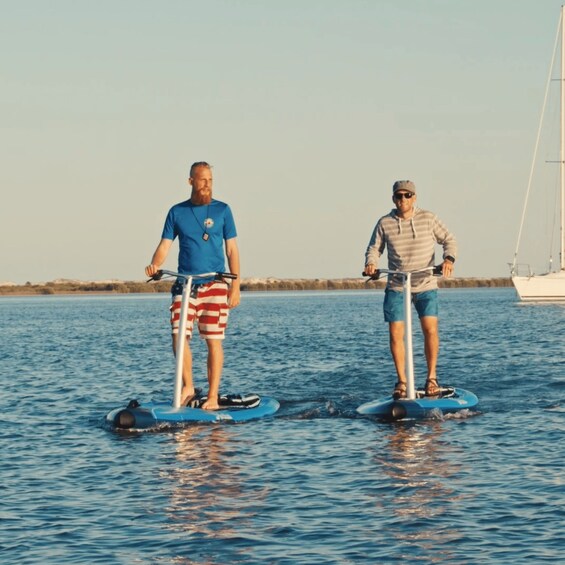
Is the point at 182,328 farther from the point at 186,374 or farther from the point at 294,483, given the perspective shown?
the point at 294,483

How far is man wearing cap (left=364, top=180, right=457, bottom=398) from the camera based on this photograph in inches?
524

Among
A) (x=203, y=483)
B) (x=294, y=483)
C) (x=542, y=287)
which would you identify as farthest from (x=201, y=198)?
(x=542, y=287)

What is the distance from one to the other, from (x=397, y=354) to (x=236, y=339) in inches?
910

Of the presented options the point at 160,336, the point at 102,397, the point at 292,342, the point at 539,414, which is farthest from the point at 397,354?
the point at 160,336

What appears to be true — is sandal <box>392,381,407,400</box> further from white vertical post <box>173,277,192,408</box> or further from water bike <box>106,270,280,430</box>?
white vertical post <box>173,277,192,408</box>

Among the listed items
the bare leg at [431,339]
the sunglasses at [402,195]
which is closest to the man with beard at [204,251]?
the sunglasses at [402,195]

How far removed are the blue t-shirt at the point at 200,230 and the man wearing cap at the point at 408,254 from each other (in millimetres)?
1694

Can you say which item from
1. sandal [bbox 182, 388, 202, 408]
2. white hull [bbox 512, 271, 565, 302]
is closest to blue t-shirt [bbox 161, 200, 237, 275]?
sandal [bbox 182, 388, 202, 408]

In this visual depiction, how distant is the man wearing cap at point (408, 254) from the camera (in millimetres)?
13312

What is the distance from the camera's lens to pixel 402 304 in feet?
45.0

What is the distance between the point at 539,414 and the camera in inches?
546

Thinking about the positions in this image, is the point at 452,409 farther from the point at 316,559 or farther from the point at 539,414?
the point at 316,559

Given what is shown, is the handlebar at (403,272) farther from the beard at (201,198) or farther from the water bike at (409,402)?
the beard at (201,198)

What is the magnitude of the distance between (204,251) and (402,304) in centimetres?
252
